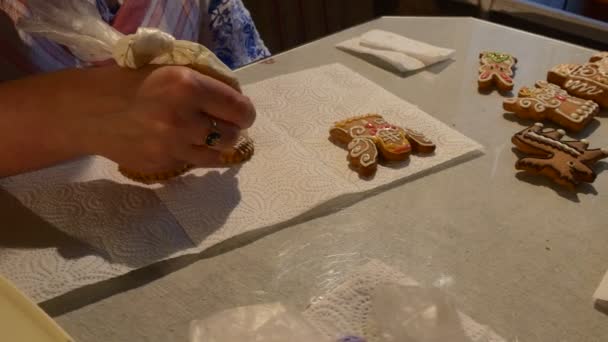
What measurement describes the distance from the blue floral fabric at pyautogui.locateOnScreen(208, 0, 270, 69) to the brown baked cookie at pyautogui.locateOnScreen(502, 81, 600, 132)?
0.47 meters

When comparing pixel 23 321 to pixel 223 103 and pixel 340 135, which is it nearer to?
pixel 223 103

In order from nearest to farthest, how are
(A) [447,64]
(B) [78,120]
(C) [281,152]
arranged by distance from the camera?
1. (B) [78,120]
2. (C) [281,152]
3. (A) [447,64]

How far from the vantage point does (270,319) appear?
49cm

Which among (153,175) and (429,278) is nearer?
(429,278)

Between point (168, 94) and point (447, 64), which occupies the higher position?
point (168, 94)

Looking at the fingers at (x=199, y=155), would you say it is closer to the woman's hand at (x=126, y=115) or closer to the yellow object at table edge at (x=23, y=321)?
the woman's hand at (x=126, y=115)

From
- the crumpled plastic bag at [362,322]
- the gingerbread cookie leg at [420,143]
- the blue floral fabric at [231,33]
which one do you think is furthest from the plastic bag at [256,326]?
the blue floral fabric at [231,33]

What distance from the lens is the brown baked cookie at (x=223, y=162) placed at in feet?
2.19

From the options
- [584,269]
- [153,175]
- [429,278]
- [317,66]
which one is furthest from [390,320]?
[317,66]

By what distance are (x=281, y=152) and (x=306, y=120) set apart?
0.10m

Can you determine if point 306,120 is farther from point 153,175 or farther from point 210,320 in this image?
point 210,320

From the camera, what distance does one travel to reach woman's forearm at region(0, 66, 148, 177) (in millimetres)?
588

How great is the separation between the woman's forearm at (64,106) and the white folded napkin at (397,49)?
19.7 inches

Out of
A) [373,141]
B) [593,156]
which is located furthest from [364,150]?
[593,156]
